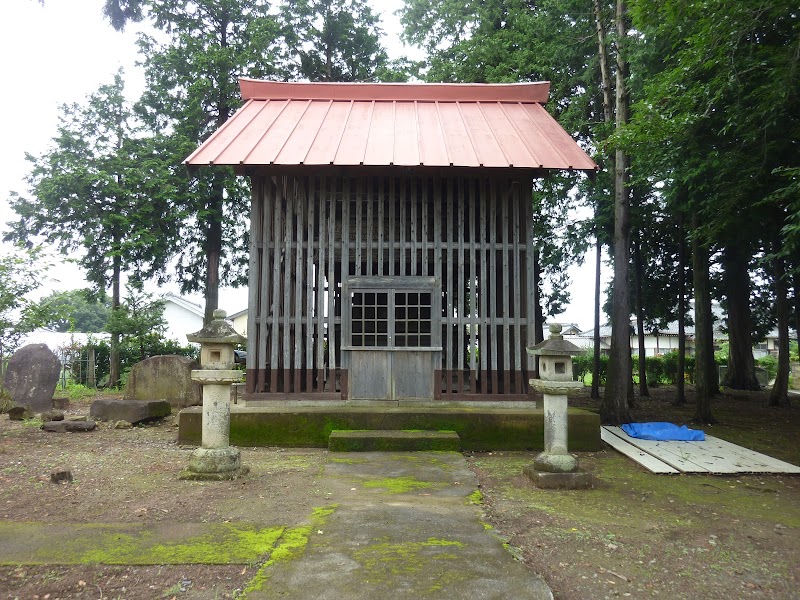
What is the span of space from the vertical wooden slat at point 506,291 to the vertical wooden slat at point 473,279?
511 mm

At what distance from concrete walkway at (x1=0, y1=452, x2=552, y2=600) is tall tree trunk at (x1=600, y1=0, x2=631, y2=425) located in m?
7.27

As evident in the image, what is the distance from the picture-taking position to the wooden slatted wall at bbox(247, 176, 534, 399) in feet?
33.1

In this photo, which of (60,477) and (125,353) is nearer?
(60,477)

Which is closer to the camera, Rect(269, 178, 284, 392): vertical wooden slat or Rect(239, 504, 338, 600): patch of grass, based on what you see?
Rect(239, 504, 338, 600): patch of grass

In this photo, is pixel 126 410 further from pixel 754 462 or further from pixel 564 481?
pixel 754 462

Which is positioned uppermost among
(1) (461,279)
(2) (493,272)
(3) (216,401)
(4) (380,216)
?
(4) (380,216)

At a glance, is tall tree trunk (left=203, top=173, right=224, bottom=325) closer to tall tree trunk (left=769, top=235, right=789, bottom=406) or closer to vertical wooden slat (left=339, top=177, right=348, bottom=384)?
vertical wooden slat (left=339, top=177, right=348, bottom=384)

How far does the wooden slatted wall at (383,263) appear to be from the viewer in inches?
397

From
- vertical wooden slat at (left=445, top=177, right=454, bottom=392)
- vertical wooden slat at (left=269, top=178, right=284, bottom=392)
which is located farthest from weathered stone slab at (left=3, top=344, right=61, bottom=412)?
vertical wooden slat at (left=445, top=177, right=454, bottom=392)

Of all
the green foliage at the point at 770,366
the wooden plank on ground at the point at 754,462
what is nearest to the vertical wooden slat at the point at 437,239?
the wooden plank on ground at the point at 754,462

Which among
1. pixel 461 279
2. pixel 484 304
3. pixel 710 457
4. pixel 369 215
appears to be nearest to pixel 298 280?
pixel 369 215

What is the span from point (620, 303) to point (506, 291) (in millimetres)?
3264

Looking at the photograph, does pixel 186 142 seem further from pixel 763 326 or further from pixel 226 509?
pixel 763 326

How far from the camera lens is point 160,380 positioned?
1335 centimetres
